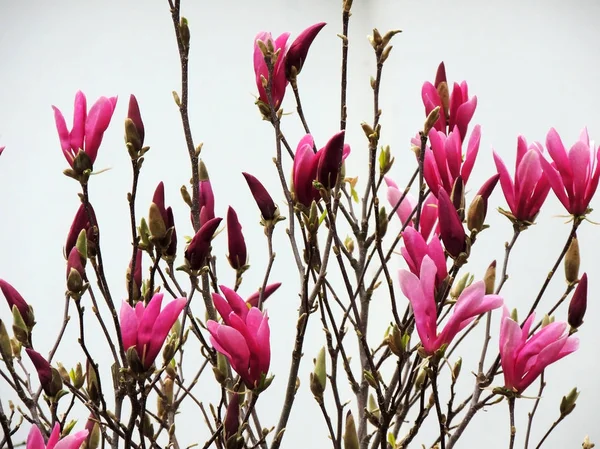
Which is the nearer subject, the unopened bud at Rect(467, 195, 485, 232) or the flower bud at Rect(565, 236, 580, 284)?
the unopened bud at Rect(467, 195, 485, 232)

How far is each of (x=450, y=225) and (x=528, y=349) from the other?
0.11m

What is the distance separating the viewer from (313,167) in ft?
1.59

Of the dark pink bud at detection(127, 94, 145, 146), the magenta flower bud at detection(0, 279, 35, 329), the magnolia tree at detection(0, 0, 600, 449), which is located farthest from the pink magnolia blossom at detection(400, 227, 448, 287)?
the magenta flower bud at detection(0, 279, 35, 329)

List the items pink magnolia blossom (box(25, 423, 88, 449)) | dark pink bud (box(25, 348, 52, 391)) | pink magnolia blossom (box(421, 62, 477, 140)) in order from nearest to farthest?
pink magnolia blossom (box(25, 423, 88, 449))
dark pink bud (box(25, 348, 52, 391))
pink magnolia blossom (box(421, 62, 477, 140))

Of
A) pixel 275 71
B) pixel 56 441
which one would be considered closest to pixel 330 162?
pixel 275 71

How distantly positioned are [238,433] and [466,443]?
1.25m

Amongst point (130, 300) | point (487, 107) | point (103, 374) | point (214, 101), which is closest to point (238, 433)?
point (130, 300)

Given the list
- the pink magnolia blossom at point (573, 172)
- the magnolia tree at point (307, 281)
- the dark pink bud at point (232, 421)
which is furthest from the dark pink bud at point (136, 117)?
the pink magnolia blossom at point (573, 172)

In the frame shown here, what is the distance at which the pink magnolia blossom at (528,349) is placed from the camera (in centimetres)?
45

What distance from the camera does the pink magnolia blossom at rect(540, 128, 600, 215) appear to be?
1.72ft

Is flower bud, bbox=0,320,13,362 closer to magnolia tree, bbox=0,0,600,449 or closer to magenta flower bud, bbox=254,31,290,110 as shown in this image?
magnolia tree, bbox=0,0,600,449

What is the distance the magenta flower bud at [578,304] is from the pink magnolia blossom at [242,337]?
0.95 ft

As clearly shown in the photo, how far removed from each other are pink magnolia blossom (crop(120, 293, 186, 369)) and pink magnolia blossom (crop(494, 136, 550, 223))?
293 millimetres

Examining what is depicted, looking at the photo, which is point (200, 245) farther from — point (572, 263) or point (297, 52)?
point (572, 263)
